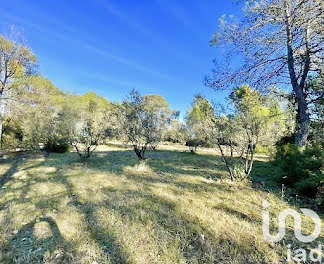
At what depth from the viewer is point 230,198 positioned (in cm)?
419

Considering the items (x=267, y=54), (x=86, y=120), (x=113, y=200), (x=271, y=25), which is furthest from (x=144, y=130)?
(x=271, y=25)

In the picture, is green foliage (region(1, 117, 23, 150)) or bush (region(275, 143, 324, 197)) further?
green foliage (region(1, 117, 23, 150))

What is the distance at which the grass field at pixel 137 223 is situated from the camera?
7.74 ft

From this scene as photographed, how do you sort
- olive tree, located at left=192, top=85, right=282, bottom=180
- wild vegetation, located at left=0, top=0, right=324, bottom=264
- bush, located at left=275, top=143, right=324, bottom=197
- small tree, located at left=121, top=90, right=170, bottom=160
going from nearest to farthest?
wild vegetation, located at left=0, top=0, right=324, bottom=264 → bush, located at left=275, top=143, right=324, bottom=197 → olive tree, located at left=192, top=85, right=282, bottom=180 → small tree, located at left=121, top=90, right=170, bottom=160

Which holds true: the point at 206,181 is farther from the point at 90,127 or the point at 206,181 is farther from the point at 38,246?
the point at 90,127

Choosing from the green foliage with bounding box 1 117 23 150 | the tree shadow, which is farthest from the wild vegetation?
the green foliage with bounding box 1 117 23 150

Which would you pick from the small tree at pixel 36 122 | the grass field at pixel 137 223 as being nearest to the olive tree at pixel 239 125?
the grass field at pixel 137 223

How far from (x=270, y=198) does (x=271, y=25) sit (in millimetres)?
4984

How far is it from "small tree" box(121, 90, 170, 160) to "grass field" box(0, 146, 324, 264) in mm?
2913

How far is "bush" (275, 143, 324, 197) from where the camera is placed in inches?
161

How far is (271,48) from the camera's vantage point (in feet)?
19.9

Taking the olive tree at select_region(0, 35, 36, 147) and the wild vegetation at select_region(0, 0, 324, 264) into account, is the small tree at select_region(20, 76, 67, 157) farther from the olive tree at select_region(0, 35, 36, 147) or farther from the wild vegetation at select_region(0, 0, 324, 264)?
the olive tree at select_region(0, 35, 36, 147)

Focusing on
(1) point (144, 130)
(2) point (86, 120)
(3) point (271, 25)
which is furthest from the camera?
(2) point (86, 120)

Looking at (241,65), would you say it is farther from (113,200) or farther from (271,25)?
(113,200)
